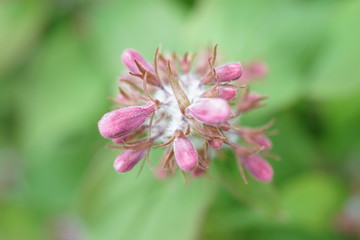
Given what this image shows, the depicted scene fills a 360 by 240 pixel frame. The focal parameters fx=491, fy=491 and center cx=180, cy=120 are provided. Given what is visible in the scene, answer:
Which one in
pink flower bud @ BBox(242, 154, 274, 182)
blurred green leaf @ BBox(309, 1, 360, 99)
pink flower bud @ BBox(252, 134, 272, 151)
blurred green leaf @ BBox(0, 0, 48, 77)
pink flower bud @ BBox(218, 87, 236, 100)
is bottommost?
blurred green leaf @ BBox(309, 1, 360, 99)

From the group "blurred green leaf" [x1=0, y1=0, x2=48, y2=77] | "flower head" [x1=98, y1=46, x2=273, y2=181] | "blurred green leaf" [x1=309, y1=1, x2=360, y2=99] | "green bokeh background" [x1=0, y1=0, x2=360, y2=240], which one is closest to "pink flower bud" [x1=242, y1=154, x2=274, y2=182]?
"flower head" [x1=98, y1=46, x2=273, y2=181]

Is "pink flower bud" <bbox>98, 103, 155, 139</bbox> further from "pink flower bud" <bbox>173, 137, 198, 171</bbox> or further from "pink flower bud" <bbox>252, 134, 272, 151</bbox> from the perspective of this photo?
"pink flower bud" <bbox>252, 134, 272, 151</bbox>

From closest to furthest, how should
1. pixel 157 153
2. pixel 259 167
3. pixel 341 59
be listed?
1. pixel 259 167
2. pixel 157 153
3. pixel 341 59

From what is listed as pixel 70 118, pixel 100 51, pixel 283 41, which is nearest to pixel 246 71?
pixel 283 41

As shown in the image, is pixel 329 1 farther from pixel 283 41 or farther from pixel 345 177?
pixel 345 177

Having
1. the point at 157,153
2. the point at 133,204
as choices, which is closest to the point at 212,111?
the point at 157,153

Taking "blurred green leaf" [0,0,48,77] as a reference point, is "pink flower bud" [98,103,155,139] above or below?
below

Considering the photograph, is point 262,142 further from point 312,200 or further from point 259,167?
point 312,200
